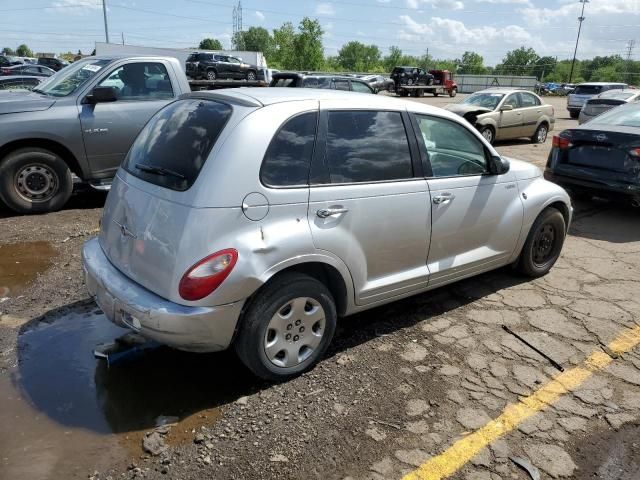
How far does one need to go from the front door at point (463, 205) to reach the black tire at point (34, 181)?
487 centimetres

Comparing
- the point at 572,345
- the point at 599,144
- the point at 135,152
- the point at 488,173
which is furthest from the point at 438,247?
the point at 599,144

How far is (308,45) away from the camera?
66.1m

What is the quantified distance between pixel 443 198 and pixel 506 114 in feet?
36.4

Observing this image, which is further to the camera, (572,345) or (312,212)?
(572,345)

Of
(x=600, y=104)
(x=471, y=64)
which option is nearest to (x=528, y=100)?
(x=600, y=104)

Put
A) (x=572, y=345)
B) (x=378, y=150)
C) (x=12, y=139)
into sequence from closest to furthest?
(x=378, y=150), (x=572, y=345), (x=12, y=139)

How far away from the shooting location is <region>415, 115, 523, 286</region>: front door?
3842 millimetres

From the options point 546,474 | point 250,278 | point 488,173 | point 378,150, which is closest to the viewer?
point 546,474

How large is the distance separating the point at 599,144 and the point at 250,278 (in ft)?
19.4

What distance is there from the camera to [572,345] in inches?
Result: 152

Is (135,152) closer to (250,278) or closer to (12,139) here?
(250,278)

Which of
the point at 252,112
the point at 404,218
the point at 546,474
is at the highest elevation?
the point at 252,112

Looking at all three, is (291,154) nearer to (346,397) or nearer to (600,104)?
(346,397)

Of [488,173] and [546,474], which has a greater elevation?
[488,173]
